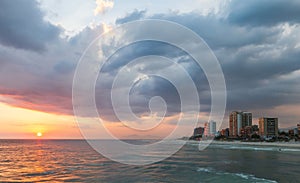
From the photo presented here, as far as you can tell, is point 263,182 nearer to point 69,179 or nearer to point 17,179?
point 69,179

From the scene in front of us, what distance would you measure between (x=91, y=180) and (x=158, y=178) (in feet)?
25.5

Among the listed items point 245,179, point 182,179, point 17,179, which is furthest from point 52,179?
point 245,179

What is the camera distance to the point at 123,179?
32625 mm

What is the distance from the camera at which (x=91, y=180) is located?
3269cm

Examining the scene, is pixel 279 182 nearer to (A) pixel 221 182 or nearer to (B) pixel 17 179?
(A) pixel 221 182

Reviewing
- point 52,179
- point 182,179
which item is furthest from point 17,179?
point 182,179

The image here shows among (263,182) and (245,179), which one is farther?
(245,179)

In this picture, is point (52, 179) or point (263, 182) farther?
point (52, 179)

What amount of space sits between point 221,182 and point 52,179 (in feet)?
63.9

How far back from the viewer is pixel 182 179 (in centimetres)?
3259

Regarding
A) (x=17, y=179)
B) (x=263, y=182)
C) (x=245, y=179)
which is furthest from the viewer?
(x=17, y=179)

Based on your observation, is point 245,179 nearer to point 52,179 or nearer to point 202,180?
point 202,180

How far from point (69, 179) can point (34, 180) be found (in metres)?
3.94

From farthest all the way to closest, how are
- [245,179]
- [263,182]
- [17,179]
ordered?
[17,179], [245,179], [263,182]
